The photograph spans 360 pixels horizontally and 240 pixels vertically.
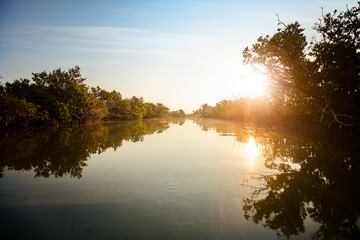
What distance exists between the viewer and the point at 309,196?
36.8 feet

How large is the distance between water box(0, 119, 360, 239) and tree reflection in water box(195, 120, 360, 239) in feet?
0.09

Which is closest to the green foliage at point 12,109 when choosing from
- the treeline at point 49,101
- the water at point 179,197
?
the treeline at point 49,101

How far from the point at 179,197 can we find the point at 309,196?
14.5 ft

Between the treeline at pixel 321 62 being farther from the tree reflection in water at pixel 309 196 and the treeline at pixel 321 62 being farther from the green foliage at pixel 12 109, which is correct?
the green foliage at pixel 12 109

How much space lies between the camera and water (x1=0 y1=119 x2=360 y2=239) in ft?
26.5

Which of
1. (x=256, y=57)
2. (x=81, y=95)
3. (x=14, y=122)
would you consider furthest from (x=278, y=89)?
(x=81, y=95)

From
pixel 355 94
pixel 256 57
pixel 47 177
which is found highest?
pixel 256 57

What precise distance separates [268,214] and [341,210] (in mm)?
2234

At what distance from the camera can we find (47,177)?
14.2 metres

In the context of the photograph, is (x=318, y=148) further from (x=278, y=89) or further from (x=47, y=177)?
(x=47, y=177)

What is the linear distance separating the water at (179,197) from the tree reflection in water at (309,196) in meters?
0.03

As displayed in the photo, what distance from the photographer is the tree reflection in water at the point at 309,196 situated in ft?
27.9

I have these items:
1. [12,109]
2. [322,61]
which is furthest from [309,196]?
[12,109]

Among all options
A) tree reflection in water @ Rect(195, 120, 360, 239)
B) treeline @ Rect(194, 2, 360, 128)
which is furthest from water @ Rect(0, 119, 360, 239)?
treeline @ Rect(194, 2, 360, 128)
